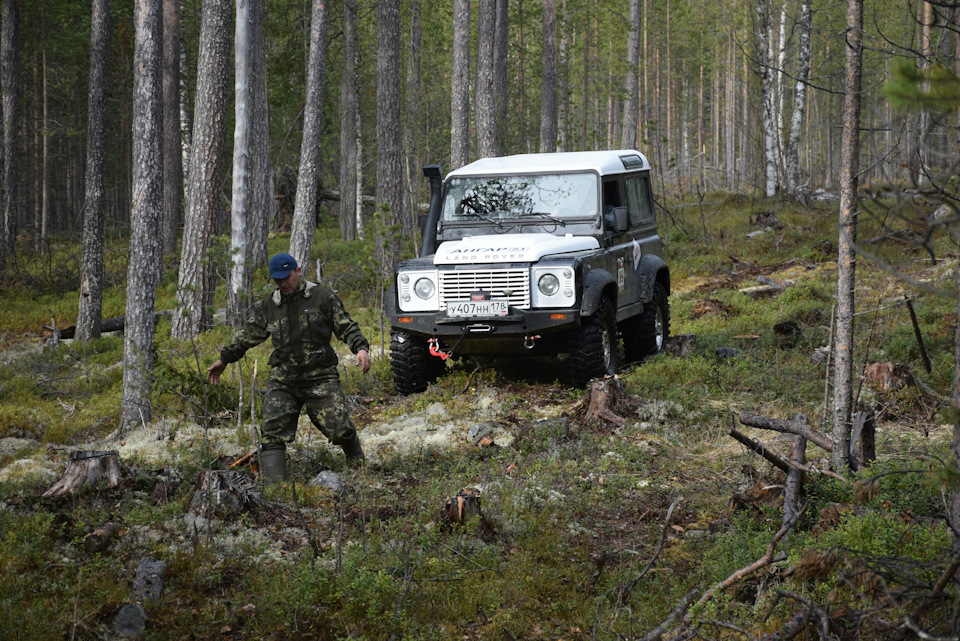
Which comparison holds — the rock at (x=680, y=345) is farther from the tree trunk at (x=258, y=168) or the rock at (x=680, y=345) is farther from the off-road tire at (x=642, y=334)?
the tree trunk at (x=258, y=168)

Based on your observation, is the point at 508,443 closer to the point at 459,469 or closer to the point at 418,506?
the point at 459,469

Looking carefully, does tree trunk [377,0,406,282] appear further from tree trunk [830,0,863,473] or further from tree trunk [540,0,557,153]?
tree trunk [830,0,863,473]

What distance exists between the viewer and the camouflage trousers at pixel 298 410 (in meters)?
6.82

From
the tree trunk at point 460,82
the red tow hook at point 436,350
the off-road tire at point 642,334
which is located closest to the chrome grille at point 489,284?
the red tow hook at point 436,350

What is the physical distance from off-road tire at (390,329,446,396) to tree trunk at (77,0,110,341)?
663 cm

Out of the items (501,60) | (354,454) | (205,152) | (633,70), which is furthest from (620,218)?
(501,60)

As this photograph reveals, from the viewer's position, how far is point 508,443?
7.64m

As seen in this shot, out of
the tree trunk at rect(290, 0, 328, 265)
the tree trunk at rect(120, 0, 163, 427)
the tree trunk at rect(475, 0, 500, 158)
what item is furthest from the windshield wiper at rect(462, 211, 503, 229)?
the tree trunk at rect(475, 0, 500, 158)

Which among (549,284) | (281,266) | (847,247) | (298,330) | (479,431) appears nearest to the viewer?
(847,247)

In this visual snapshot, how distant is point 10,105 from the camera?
20.7 m

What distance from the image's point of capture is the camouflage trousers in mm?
6824

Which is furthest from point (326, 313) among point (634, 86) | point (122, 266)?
point (634, 86)

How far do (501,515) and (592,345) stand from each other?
3619 millimetres

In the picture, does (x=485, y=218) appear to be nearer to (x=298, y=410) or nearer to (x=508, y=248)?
(x=508, y=248)
